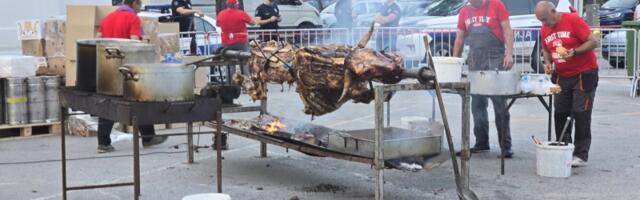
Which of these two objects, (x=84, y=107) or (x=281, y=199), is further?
(x=281, y=199)

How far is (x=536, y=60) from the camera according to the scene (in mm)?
15234

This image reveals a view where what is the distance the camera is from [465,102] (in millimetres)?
6164

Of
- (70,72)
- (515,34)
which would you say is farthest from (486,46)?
(515,34)

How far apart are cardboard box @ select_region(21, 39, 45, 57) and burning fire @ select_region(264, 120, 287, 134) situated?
463 cm

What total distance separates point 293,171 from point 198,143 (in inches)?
71.8

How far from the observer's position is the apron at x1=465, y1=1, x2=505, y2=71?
8547 mm

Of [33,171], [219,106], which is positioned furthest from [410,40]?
[219,106]

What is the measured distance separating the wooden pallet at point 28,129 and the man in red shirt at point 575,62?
20.1ft

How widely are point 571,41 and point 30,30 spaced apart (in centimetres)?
703

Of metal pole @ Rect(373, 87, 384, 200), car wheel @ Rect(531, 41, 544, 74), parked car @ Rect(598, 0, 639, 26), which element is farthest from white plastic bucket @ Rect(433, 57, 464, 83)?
parked car @ Rect(598, 0, 639, 26)

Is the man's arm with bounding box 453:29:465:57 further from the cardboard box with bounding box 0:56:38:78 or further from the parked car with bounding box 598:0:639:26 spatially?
the parked car with bounding box 598:0:639:26

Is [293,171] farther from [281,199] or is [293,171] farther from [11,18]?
[11,18]

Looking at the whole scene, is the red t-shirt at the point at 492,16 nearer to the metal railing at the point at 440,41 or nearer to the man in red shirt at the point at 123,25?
the man in red shirt at the point at 123,25

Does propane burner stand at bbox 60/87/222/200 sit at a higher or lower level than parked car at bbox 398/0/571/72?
lower
